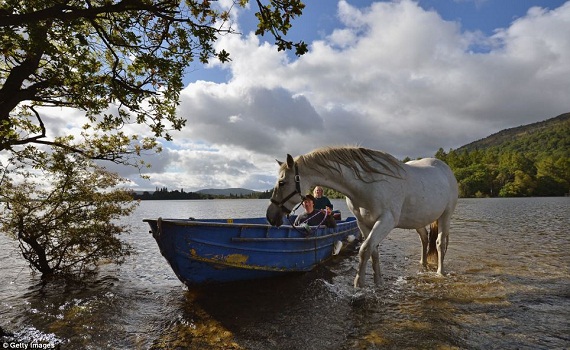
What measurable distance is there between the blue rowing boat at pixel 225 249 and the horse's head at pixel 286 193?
4.59ft

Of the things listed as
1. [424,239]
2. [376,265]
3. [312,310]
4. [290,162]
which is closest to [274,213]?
[290,162]

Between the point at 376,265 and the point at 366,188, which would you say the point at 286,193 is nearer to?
the point at 366,188

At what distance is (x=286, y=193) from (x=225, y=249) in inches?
81.7

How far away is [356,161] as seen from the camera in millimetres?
5457

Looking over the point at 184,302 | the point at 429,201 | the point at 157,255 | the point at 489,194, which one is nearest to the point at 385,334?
the point at 429,201

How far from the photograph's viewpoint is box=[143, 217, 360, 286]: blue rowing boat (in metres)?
5.93

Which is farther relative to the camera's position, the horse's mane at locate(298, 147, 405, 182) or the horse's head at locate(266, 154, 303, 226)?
the horse's mane at locate(298, 147, 405, 182)

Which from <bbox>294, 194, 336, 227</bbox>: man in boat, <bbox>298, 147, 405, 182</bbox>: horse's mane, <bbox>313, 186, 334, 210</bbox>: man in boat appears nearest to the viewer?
<bbox>298, 147, 405, 182</bbox>: horse's mane

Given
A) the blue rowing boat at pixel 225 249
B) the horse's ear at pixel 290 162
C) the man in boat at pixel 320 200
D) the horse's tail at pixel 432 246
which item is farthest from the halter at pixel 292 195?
the man in boat at pixel 320 200

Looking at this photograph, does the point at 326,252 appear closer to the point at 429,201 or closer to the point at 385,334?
the point at 429,201

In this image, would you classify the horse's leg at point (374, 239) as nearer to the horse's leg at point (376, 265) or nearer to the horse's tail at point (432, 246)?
the horse's leg at point (376, 265)

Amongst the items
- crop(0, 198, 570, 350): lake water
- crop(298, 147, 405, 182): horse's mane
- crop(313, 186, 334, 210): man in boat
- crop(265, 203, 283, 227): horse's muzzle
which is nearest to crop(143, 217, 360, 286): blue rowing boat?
crop(0, 198, 570, 350): lake water

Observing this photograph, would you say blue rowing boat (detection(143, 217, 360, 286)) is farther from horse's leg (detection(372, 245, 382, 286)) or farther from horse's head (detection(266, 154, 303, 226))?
horse's leg (detection(372, 245, 382, 286))

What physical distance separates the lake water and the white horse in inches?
38.2
